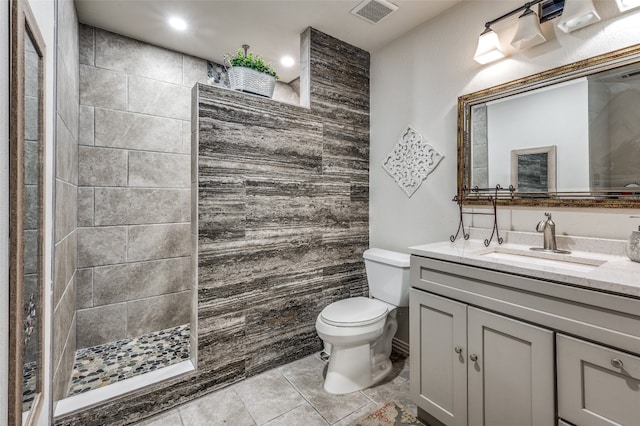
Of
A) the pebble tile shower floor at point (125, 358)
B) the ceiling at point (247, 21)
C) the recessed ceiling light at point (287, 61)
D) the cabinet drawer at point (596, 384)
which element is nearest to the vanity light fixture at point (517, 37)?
the ceiling at point (247, 21)

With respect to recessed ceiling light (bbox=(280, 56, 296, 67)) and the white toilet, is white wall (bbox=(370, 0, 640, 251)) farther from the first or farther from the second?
recessed ceiling light (bbox=(280, 56, 296, 67))

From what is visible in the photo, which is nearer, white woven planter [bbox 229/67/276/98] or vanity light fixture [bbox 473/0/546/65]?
vanity light fixture [bbox 473/0/546/65]

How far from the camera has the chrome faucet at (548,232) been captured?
1.55 metres

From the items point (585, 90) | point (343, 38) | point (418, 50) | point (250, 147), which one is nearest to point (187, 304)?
point (250, 147)

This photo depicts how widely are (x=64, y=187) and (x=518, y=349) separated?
232 centimetres

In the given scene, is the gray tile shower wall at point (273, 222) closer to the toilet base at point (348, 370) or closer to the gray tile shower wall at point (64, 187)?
the toilet base at point (348, 370)

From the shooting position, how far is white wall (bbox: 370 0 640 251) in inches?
58.0

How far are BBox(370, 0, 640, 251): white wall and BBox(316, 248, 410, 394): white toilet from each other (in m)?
0.35

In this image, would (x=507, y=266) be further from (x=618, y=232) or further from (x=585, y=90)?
(x=585, y=90)

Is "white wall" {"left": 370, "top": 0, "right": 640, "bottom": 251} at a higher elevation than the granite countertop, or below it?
higher

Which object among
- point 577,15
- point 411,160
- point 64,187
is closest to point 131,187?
point 64,187

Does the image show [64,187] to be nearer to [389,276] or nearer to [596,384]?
[389,276]

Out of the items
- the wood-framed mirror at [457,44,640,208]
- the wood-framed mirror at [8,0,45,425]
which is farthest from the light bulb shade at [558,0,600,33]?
the wood-framed mirror at [8,0,45,425]

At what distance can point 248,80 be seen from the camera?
Result: 6.72 feet
